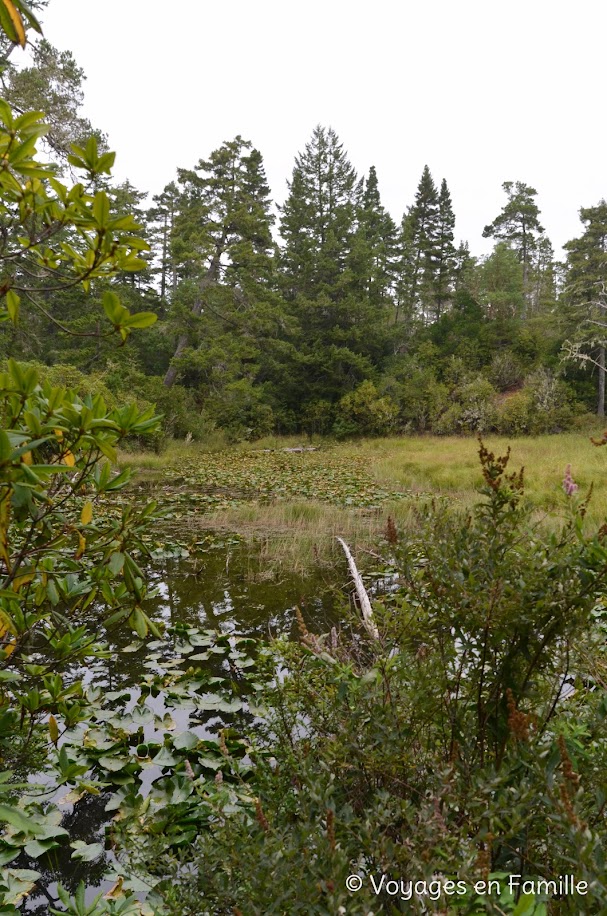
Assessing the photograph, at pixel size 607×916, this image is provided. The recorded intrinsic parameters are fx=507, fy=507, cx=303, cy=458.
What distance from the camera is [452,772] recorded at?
1188 millimetres

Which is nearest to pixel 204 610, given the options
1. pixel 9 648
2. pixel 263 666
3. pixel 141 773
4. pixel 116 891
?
pixel 263 666

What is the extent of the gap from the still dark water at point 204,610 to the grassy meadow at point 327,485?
1.41 feet

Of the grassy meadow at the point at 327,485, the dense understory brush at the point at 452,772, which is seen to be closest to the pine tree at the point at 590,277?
the grassy meadow at the point at 327,485

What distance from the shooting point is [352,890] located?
41.7 inches

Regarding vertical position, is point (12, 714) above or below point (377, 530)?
above

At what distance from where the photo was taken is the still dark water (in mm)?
2098

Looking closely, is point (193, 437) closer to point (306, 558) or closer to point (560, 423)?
point (306, 558)

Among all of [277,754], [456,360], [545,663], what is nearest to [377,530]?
[277,754]

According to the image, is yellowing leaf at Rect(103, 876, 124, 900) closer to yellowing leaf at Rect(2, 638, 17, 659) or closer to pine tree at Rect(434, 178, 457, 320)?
yellowing leaf at Rect(2, 638, 17, 659)

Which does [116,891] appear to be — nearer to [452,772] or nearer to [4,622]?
[4,622]

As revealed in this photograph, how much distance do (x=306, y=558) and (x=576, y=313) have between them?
69.2ft

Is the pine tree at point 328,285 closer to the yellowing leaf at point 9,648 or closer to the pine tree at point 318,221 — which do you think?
the pine tree at point 318,221

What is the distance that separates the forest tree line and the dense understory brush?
44.8 ft

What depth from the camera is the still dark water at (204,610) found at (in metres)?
2.10
